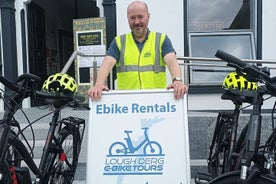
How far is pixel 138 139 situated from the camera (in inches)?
93.3

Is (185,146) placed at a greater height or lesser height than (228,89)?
lesser

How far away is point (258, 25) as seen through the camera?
552 cm

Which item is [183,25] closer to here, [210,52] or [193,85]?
[210,52]

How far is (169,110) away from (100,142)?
58cm

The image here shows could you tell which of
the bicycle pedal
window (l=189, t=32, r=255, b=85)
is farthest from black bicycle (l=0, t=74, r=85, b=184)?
window (l=189, t=32, r=255, b=85)

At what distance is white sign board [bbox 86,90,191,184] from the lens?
2.32 metres

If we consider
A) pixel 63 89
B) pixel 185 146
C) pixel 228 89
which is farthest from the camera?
pixel 228 89

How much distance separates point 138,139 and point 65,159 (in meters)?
1.02

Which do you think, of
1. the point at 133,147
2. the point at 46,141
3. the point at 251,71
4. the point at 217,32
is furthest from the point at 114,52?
the point at 217,32

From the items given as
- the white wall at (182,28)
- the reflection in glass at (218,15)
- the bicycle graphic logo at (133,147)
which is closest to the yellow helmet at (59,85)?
the bicycle graphic logo at (133,147)

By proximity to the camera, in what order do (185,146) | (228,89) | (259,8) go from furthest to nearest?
(259,8), (228,89), (185,146)

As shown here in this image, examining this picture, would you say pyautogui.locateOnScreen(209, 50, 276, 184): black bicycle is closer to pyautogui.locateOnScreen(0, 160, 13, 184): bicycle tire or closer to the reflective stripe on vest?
the reflective stripe on vest

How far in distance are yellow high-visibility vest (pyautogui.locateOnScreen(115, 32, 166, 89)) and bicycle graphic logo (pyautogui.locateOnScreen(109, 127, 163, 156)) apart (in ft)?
1.66

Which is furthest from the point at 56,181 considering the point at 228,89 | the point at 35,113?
the point at 35,113
